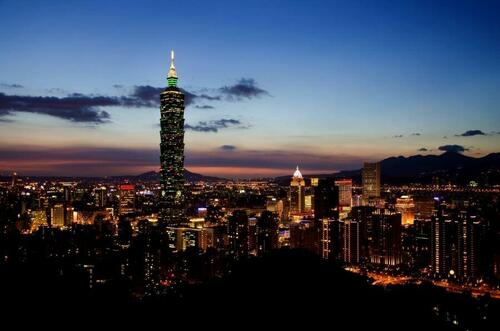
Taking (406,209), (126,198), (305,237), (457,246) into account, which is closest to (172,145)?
(126,198)

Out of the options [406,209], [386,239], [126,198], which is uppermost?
[126,198]

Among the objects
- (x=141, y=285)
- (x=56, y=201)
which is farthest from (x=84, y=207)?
(x=141, y=285)

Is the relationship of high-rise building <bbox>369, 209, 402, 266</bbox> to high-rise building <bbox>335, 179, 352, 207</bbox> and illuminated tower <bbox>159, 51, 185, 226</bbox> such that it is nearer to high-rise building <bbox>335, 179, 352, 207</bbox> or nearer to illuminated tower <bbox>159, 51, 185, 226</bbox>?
high-rise building <bbox>335, 179, 352, 207</bbox>

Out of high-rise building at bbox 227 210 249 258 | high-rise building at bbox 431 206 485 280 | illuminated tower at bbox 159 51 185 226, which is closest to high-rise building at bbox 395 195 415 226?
high-rise building at bbox 431 206 485 280

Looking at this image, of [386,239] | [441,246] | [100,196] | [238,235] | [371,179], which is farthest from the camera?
[371,179]

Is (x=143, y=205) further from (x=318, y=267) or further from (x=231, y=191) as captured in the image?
(x=318, y=267)

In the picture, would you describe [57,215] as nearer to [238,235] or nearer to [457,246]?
[238,235]
